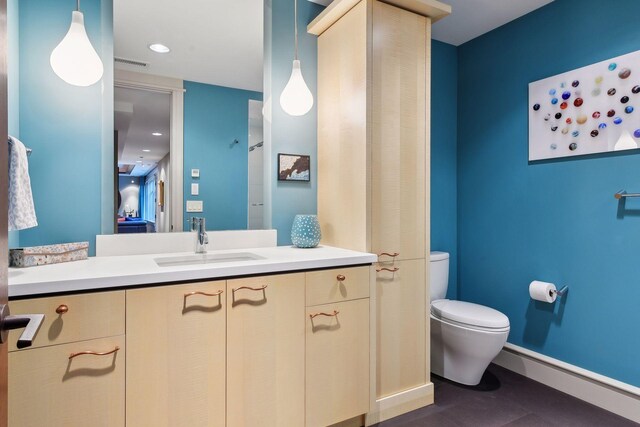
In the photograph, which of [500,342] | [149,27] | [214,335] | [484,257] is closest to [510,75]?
[484,257]

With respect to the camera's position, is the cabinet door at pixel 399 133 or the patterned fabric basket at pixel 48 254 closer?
the patterned fabric basket at pixel 48 254

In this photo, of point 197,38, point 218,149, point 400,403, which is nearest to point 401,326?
point 400,403

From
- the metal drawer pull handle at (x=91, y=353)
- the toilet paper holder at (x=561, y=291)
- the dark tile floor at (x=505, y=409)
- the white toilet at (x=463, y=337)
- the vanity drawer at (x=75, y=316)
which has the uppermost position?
the vanity drawer at (x=75, y=316)

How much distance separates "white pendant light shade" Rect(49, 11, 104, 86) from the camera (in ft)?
4.72

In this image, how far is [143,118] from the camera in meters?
1.83

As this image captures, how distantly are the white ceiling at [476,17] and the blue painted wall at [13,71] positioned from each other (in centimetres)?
238

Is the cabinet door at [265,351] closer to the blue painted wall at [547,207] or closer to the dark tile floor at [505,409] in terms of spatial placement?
the dark tile floor at [505,409]

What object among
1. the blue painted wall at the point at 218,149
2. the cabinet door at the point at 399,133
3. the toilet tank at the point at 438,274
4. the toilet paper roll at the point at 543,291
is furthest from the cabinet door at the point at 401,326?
the blue painted wall at the point at 218,149

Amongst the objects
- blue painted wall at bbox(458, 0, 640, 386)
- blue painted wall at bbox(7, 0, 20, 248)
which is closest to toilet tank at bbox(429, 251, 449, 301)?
blue painted wall at bbox(458, 0, 640, 386)

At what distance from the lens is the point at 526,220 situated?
246 cm

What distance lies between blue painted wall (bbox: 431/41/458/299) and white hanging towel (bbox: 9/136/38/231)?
8.37 ft

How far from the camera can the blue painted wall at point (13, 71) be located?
4.77 feet

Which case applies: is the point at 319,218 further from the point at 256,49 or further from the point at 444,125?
the point at 444,125

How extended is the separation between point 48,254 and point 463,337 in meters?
2.22
